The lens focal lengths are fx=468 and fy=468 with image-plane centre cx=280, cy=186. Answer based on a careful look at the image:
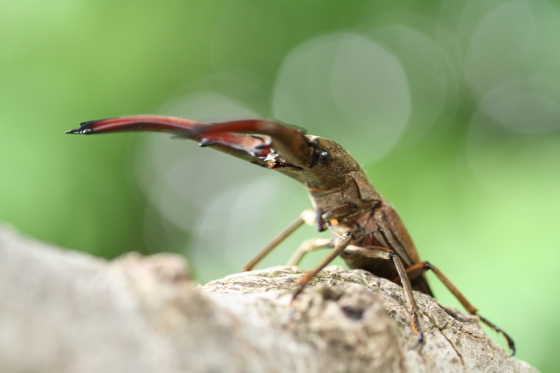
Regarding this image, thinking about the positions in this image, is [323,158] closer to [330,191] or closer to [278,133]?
[330,191]

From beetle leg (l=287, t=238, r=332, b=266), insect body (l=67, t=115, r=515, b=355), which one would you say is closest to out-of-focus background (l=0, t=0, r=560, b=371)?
insect body (l=67, t=115, r=515, b=355)

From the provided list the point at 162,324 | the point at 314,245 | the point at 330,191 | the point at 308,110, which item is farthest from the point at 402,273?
the point at 308,110

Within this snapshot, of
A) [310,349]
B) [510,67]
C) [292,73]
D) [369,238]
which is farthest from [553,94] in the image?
[310,349]

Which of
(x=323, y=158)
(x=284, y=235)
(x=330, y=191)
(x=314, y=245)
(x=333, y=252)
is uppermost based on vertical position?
(x=323, y=158)

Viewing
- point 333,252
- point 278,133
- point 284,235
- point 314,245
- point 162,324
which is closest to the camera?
point 162,324

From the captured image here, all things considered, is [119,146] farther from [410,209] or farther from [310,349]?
[310,349]

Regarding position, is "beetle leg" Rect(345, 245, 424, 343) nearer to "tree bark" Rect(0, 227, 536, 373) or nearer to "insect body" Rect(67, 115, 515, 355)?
"insect body" Rect(67, 115, 515, 355)

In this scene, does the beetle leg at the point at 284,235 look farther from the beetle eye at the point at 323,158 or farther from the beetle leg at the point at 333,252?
the beetle eye at the point at 323,158
